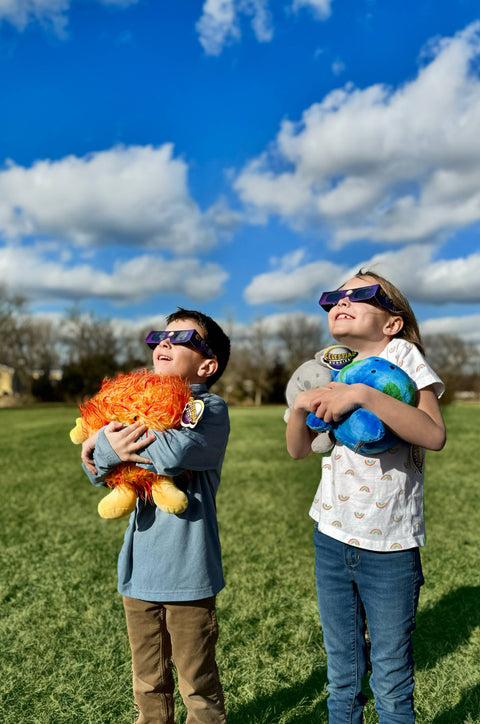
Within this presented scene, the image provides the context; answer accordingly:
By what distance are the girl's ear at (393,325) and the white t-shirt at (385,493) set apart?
43 mm

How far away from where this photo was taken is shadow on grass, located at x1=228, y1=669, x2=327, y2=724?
276 centimetres

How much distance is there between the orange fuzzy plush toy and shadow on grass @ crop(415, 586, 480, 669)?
2.25 meters

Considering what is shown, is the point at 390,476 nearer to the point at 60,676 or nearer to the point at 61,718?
the point at 61,718

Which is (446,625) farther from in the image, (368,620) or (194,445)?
(194,445)

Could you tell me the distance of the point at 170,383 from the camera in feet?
6.88

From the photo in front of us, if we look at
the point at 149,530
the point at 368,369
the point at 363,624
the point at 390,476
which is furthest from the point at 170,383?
the point at 363,624

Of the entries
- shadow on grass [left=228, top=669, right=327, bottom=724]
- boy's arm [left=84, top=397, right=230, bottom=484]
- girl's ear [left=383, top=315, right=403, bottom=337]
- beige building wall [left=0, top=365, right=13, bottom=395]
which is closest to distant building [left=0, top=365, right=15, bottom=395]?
beige building wall [left=0, top=365, right=13, bottom=395]

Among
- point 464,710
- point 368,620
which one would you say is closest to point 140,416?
point 368,620

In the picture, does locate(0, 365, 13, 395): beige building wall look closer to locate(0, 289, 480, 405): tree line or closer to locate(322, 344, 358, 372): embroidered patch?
locate(0, 289, 480, 405): tree line

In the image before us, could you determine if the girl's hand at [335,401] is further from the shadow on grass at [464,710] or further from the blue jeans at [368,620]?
the shadow on grass at [464,710]

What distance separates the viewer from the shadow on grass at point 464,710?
8.95ft

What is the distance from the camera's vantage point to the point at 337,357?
80.8 inches

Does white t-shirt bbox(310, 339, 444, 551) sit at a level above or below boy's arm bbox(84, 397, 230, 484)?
below

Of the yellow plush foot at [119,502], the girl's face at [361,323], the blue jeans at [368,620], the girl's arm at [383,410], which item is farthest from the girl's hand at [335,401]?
the yellow plush foot at [119,502]
